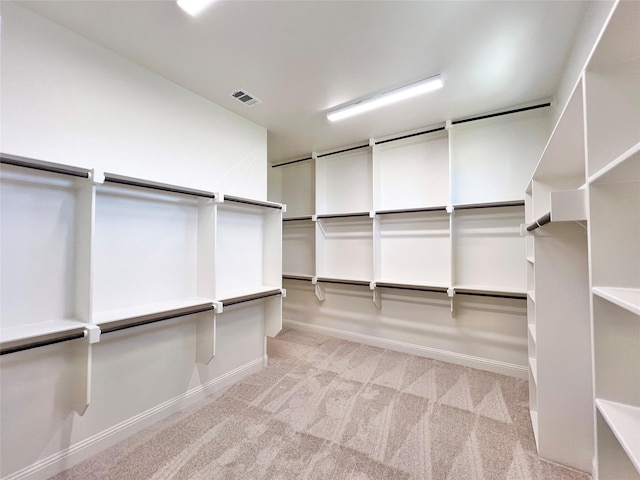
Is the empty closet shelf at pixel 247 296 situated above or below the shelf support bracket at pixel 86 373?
above

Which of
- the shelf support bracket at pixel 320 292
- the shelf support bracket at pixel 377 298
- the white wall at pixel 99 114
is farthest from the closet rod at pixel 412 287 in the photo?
the white wall at pixel 99 114

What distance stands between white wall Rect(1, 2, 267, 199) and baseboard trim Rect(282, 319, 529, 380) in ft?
8.48

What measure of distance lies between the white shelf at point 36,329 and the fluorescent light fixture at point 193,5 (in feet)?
6.36

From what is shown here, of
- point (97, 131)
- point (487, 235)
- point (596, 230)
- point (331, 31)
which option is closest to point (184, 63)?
point (97, 131)

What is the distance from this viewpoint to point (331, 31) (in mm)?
1801

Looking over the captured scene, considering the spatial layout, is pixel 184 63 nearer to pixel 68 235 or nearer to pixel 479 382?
pixel 68 235

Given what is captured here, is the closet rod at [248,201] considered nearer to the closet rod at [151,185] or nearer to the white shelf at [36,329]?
the closet rod at [151,185]

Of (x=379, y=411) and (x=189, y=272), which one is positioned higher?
(x=189, y=272)

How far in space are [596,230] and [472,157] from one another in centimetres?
254

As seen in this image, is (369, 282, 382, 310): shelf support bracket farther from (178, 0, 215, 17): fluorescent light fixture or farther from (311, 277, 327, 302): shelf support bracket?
(178, 0, 215, 17): fluorescent light fixture

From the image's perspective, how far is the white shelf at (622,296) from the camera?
2.33ft

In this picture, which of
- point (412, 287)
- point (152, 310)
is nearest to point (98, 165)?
point (152, 310)

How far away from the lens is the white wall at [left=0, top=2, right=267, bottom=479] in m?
1.57

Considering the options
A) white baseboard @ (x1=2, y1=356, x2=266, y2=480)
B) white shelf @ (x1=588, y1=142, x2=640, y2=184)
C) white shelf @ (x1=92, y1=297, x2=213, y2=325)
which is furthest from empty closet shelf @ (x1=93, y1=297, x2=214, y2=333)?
white shelf @ (x1=588, y1=142, x2=640, y2=184)
